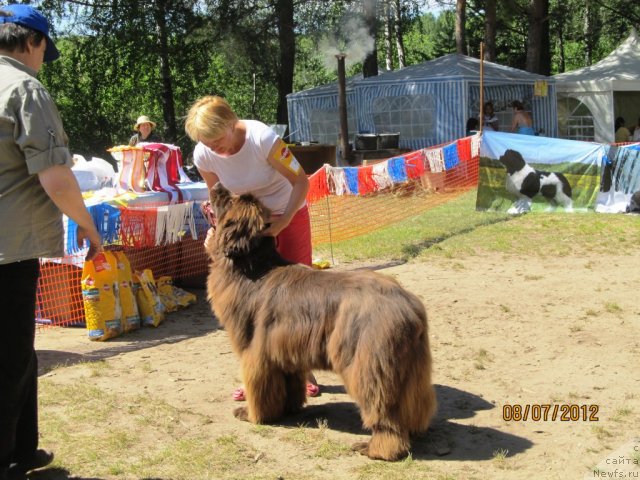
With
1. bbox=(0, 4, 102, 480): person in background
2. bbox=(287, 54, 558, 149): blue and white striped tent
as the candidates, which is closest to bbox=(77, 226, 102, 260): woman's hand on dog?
bbox=(0, 4, 102, 480): person in background

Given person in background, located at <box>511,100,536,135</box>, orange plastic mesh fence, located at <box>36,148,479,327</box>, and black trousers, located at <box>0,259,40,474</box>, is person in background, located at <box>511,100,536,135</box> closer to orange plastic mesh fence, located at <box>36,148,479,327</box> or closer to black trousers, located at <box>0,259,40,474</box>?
orange plastic mesh fence, located at <box>36,148,479,327</box>

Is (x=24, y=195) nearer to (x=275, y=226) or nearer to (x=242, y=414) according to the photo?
(x=275, y=226)

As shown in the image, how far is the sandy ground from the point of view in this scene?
3.54 m

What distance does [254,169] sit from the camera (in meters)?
4.07

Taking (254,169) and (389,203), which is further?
(389,203)

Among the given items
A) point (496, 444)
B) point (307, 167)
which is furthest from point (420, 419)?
point (307, 167)

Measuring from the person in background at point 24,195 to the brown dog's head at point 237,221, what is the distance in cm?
85

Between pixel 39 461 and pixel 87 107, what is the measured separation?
22.3m

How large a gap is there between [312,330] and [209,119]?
1.26m

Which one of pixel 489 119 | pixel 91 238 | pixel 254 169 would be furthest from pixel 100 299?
pixel 489 119

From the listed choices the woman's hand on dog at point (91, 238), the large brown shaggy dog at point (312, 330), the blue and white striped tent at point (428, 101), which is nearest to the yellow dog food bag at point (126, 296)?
the large brown shaggy dog at point (312, 330)

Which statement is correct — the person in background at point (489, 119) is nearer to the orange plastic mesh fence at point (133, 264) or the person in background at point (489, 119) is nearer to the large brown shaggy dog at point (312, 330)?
the orange plastic mesh fence at point (133, 264)

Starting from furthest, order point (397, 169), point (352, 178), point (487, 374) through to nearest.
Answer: point (397, 169) < point (352, 178) < point (487, 374)
